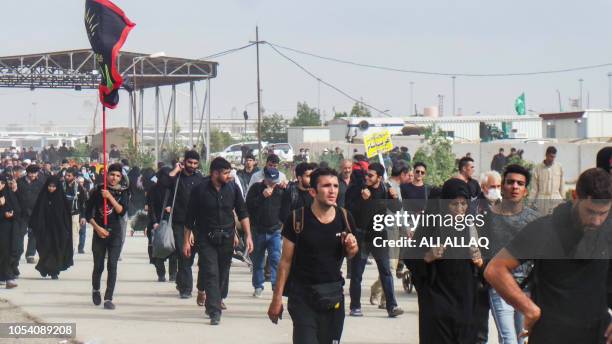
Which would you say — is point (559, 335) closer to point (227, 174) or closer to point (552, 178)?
point (227, 174)

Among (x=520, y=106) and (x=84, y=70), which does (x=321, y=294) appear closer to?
(x=84, y=70)

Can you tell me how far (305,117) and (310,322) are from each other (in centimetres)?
9597

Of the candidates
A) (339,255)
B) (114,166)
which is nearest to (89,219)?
(114,166)

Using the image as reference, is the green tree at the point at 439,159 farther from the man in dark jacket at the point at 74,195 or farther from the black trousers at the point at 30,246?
the black trousers at the point at 30,246

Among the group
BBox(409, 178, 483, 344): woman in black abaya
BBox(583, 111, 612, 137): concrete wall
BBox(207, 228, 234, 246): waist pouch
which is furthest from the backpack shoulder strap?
BBox(583, 111, 612, 137): concrete wall

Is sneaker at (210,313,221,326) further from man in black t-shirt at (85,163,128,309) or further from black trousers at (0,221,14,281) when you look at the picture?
black trousers at (0,221,14,281)

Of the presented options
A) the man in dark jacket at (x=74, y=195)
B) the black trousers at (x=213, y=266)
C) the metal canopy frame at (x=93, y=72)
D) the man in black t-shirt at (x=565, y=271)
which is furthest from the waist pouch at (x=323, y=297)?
the metal canopy frame at (x=93, y=72)

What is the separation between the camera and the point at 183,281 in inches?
544

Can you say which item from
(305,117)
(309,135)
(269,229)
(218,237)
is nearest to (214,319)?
(218,237)

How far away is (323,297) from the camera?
7.68 meters

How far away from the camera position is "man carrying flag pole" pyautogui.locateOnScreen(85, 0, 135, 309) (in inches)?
512

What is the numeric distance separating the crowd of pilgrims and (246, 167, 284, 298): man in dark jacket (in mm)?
15

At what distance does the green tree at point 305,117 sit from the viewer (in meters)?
102

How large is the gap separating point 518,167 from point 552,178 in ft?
32.9
